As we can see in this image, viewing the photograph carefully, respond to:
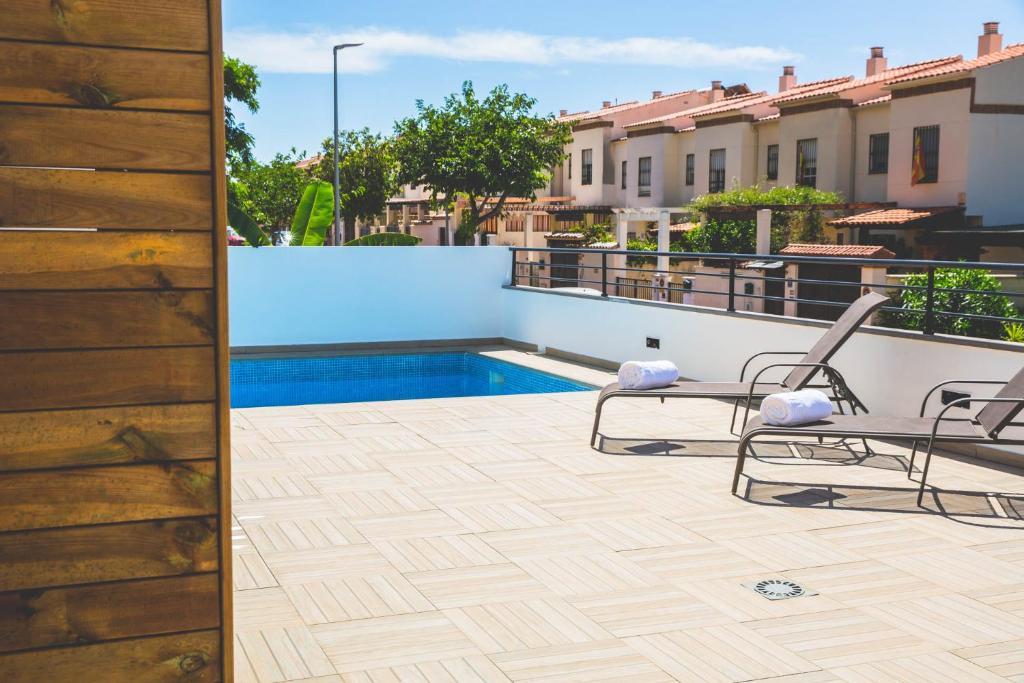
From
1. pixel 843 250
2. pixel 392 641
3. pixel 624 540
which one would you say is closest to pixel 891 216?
pixel 843 250

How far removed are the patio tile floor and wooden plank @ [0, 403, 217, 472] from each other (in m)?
1.60

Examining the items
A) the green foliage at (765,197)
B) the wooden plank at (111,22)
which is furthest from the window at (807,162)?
the wooden plank at (111,22)

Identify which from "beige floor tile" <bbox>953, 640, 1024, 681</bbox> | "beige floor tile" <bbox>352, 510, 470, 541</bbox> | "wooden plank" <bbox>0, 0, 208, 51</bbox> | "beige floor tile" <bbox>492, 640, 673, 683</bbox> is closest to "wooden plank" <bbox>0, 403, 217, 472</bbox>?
"wooden plank" <bbox>0, 0, 208, 51</bbox>

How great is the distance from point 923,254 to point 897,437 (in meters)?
25.9

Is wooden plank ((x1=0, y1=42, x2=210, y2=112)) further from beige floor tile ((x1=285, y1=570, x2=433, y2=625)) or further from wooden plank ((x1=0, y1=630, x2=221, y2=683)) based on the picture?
beige floor tile ((x1=285, y1=570, x2=433, y2=625))

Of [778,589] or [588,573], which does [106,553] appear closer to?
[588,573]

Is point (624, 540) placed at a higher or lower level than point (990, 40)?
lower

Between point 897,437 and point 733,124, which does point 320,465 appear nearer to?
point 897,437

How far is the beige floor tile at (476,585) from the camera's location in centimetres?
465

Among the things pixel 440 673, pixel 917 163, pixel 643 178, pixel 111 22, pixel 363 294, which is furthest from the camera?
pixel 643 178

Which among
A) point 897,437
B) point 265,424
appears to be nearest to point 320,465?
point 265,424

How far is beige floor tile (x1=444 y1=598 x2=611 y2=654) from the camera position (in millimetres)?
4156

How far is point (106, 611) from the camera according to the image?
2.47 meters

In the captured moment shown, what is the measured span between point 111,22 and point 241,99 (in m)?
34.8
